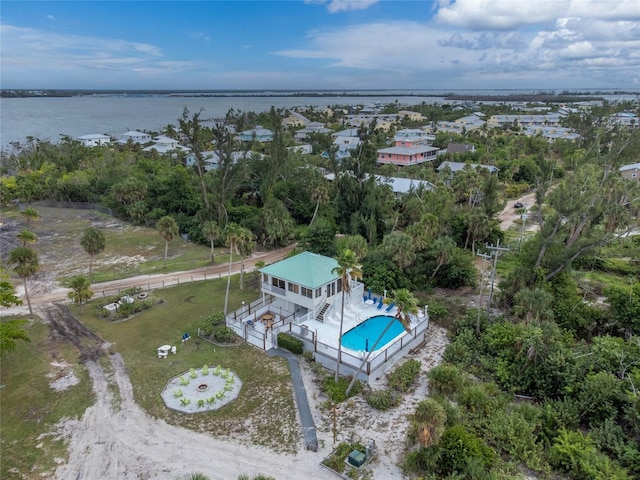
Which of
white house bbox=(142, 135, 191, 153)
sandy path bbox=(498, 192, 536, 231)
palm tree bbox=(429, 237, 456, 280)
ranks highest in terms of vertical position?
palm tree bbox=(429, 237, 456, 280)

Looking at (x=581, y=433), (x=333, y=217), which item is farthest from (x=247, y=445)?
(x=333, y=217)

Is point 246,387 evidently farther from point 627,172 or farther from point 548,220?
point 627,172

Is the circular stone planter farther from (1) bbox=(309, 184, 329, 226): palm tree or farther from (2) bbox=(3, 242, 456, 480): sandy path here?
(1) bbox=(309, 184, 329, 226): palm tree

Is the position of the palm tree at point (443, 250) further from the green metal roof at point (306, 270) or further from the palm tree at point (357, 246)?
the green metal roof at point (306, 270)

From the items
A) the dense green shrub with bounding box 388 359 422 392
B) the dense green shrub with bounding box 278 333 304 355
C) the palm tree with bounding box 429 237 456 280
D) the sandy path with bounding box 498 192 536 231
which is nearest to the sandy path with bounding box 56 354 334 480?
the dense green shrub with bounding box 388 359 422 392

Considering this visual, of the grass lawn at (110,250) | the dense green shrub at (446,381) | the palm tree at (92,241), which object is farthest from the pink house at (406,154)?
the dense green shrub at (446,381)
